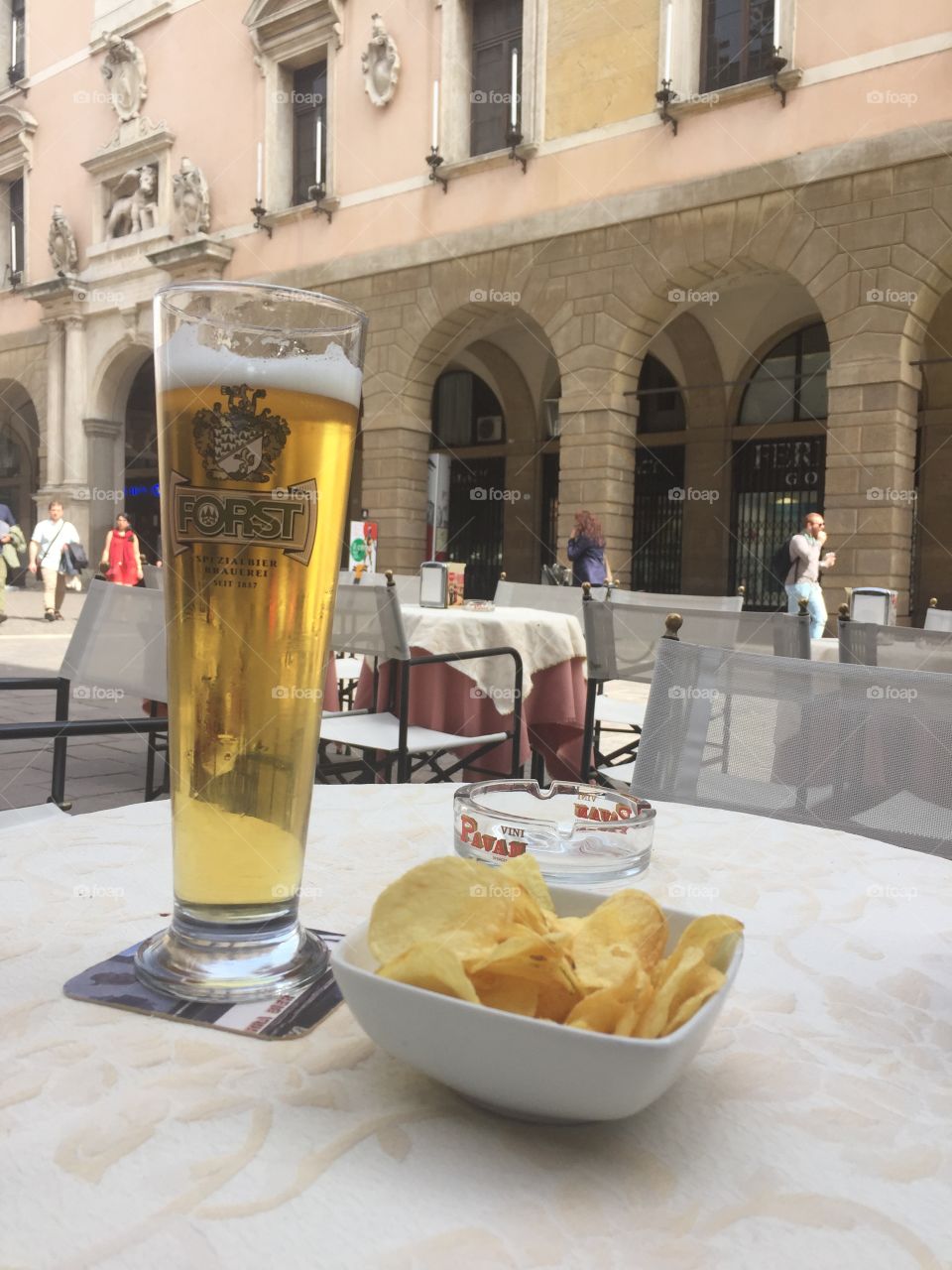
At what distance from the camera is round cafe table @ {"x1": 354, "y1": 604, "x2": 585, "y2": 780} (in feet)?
13.0

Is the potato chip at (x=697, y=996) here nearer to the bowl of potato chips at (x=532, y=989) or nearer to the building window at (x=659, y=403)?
the bowl of potato chips at (x=532, y=989)

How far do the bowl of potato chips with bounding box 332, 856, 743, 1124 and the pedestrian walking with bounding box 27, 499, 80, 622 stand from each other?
12541 mm

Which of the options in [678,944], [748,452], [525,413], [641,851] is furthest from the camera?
[525,413]

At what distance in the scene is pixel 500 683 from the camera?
4000mm

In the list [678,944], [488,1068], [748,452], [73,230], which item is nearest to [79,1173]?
[488,1068]

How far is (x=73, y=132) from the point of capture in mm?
17984

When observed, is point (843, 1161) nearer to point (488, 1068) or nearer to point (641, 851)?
point (488, 1068)

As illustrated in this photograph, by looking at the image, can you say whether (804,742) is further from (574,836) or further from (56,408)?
(56,408)

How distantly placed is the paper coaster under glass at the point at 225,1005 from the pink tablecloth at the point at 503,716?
10.8 ft

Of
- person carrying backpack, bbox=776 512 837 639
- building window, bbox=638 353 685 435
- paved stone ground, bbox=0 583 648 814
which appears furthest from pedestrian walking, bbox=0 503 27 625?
building window, bbox=638 353 685 435

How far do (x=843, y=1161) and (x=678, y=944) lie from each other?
13 centimetres

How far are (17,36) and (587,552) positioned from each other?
17.7m

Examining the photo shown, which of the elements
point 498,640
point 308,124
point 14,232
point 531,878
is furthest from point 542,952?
point 14,232

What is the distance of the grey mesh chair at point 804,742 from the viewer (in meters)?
1.49
